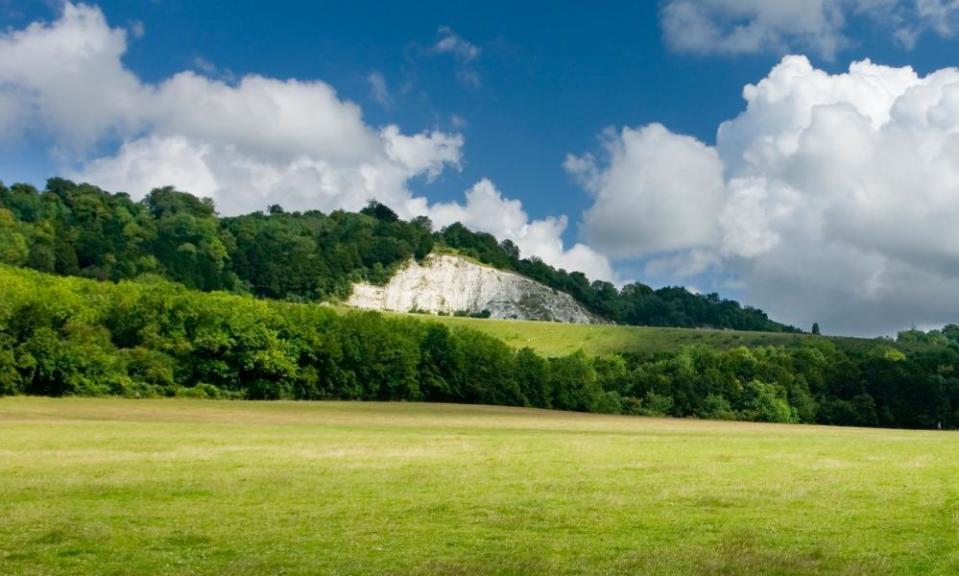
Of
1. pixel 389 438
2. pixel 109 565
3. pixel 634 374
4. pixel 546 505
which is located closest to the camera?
pixel 109 565

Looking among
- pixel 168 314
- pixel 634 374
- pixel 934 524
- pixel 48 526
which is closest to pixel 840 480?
pixel 934 524

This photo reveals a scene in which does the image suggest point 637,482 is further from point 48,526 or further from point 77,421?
point 77,421

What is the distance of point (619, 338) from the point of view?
589 ft

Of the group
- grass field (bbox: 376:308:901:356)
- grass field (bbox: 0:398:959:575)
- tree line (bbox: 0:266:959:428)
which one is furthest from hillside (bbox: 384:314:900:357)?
grass field (bbox: 0:398:959:575)

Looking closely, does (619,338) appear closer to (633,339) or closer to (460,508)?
Result: (633,339)

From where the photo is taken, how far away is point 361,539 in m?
19.2

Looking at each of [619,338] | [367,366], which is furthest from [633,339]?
[367,366]

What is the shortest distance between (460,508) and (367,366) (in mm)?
90852

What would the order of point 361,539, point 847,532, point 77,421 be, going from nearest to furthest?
point 361,539, point 847,532, point 77,421

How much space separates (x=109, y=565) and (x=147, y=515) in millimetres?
5946

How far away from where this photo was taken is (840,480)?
31.7 meters

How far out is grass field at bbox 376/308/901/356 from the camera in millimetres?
169875

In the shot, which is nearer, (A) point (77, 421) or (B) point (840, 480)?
(B) point (840, 480)

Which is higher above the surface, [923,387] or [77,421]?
[923,387]
